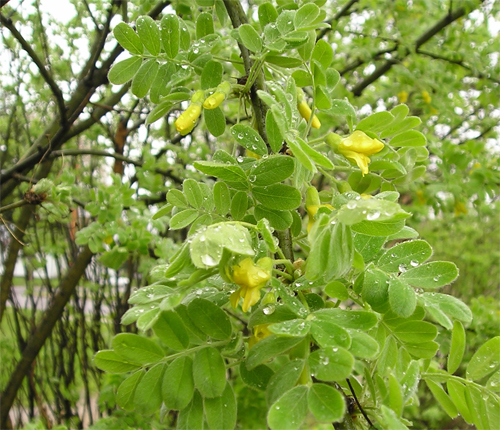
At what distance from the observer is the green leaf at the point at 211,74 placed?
70 cm

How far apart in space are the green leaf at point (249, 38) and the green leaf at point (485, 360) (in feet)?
1.69

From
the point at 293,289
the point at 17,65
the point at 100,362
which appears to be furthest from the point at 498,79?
the point at 17,65

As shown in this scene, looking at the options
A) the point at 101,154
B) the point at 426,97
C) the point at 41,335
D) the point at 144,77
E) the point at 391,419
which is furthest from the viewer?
the point at 426,97

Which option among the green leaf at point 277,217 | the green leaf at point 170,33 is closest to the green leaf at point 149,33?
the green leaf at point 170,33

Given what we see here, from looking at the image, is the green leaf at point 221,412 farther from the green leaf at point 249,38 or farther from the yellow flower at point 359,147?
the green leaf at point 249,38

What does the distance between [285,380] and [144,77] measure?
1.74 ft

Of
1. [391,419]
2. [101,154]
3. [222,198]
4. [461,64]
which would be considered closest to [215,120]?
[222,198]

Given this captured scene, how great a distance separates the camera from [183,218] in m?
0.64

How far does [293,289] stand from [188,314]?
13 cm

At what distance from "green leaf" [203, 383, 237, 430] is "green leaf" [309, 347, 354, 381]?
0.42 feet

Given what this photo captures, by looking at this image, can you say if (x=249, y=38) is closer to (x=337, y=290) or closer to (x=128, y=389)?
(x=337, y=290)

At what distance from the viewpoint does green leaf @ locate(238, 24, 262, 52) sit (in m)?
0.62

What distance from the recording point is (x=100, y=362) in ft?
1.76

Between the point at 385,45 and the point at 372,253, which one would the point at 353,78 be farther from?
the point at 372,253
